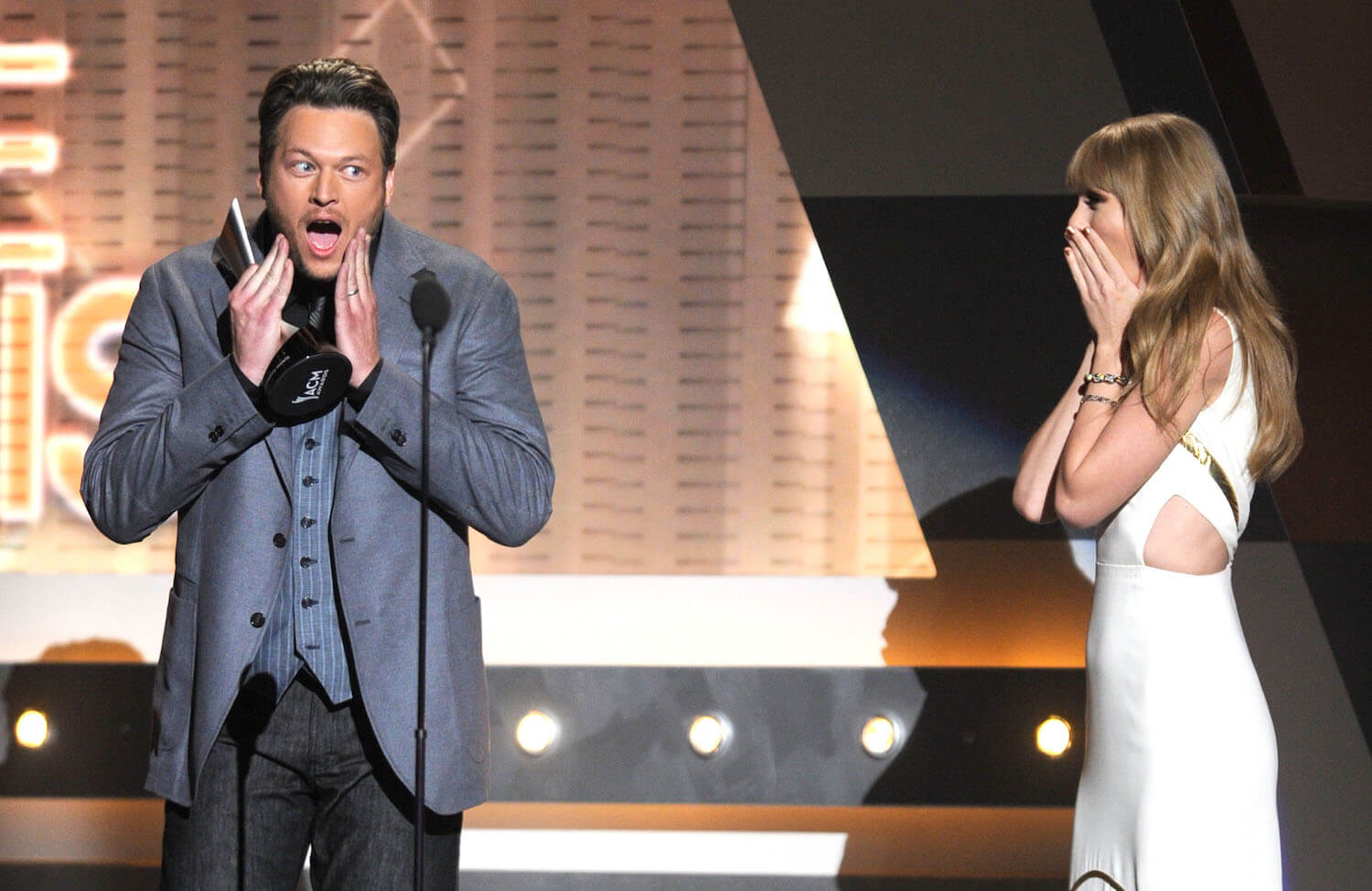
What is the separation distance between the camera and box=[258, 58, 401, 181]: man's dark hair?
1881mm

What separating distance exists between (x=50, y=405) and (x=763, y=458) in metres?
1.55

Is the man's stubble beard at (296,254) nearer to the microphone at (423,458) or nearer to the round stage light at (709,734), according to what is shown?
the microphone at (423,458)

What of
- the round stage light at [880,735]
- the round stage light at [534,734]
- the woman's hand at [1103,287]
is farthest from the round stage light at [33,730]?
the woman's hand at [1103,287]

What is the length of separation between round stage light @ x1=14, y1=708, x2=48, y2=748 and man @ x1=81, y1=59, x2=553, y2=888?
Result: 4.48ft

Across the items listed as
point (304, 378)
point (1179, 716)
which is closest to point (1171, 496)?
point (1179, 716)

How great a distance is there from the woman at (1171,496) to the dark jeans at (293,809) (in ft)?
3.28

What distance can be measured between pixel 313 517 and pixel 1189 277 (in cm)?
131

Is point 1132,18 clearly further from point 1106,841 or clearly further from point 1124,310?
point 1106,841

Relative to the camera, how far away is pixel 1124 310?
2.18 metres

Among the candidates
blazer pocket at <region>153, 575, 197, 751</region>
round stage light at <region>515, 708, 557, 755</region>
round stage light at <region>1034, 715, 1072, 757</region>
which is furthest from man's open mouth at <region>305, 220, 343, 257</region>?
round stage light at <region>1034, 715, 1072, 757</region>

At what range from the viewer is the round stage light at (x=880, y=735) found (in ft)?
9.83

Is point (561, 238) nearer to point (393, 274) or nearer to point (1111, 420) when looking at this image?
point (393, 274)

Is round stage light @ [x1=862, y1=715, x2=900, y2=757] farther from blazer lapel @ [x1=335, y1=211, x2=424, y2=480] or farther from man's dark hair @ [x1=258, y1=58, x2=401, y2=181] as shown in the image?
man's dark hair @ [x1=258, y1=58, x2=401, y2=181]

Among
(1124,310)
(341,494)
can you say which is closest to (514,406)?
(341,494)
